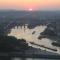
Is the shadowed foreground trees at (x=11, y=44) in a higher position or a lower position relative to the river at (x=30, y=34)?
lower

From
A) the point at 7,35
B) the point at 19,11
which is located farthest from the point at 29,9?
the point at 7,35

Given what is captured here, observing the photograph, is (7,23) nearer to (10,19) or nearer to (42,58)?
(10,19)

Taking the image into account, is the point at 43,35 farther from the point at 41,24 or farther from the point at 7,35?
the point at 7,35

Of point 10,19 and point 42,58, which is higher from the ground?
point 10,19

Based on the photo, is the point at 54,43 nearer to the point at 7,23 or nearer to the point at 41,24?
the point at 41,24

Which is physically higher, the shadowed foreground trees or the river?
the river

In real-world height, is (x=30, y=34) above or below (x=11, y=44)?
above

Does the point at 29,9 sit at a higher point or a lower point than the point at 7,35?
higher

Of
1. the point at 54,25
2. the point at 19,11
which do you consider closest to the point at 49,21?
the point at 54,25

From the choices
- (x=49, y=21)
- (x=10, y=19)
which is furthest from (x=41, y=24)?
(x=10, y=19)
